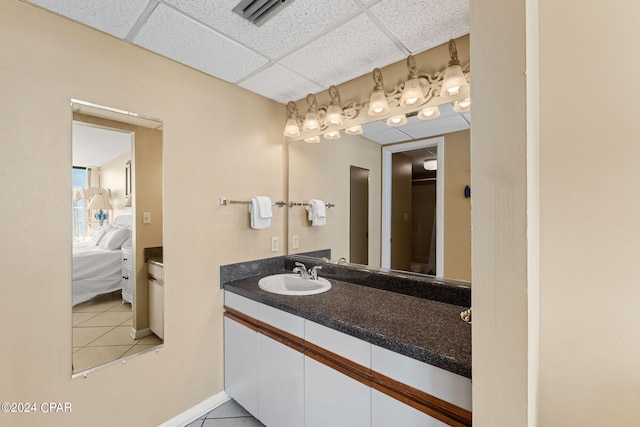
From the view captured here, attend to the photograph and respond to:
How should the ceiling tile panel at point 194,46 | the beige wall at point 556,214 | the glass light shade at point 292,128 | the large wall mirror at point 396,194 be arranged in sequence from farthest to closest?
the glass light shade at point 292,128
the large wall mirror at point 396,194
the ceiling tile panel at point 194,46
the beige wall at point 556,214

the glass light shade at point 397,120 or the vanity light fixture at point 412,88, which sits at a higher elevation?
the vanity light fixture at point 412,88

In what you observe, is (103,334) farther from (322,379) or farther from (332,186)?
(332,186)

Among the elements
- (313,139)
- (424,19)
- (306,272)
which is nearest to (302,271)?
(306,272)

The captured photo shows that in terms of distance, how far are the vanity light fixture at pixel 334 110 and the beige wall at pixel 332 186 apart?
170 millimetres

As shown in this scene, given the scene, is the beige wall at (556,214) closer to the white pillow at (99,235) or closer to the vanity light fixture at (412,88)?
the vanity light fixture at (412,88)

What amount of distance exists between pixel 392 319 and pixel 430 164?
3.09 ft

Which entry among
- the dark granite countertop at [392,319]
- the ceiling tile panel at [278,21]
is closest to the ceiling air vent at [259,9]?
the ceiling tile panel at [278,21]

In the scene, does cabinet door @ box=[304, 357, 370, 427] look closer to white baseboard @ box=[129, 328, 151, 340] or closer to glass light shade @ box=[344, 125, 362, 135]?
white baseboard @ box=[129, 328, 151, 340]

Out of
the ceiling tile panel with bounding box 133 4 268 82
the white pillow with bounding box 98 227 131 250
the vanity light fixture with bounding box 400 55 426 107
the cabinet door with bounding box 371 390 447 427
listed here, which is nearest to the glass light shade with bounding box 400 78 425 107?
the vanity light fixture with bounding box 400 55 426 107

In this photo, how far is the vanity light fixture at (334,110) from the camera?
1.86m

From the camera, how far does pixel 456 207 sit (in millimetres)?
1520

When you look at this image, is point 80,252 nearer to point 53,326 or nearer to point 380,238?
point 53,326

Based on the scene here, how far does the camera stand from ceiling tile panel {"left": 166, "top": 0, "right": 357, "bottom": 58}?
119 cm

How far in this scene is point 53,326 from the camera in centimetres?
126
